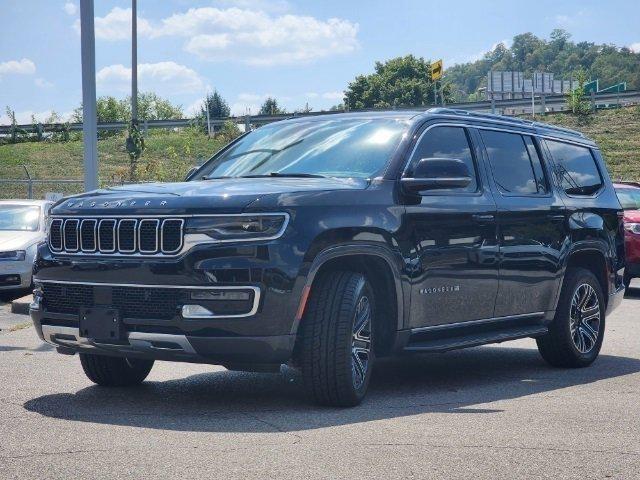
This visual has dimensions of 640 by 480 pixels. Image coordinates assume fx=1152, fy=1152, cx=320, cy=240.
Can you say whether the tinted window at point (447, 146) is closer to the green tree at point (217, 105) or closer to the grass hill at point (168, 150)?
the grass hill at point (168, 150)

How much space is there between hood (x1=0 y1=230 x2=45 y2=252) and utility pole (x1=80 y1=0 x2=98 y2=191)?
Result: 2.37 meters

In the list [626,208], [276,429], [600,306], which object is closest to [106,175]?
[626,208]

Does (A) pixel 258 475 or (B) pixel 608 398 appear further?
(B) pixel 608 398

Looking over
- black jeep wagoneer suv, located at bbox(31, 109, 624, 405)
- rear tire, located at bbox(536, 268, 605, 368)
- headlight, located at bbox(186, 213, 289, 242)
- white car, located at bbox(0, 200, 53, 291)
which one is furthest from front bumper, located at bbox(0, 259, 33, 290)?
headlight, located at bbox(186, 213, 289, 242)

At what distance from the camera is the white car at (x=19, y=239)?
16094 millimetres

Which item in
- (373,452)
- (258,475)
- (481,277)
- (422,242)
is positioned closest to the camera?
(258,475)

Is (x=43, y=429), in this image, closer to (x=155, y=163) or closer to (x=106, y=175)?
(x=155, y=163)

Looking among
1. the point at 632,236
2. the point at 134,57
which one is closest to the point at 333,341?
the point at 632,236

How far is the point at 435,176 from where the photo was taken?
7.30 metres

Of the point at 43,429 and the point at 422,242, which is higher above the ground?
the point at 422,242

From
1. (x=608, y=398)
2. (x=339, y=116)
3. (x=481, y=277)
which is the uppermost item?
(x=339, y=116)

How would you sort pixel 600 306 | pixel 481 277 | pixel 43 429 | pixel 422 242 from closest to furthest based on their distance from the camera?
pixel 43 429 < pixel 422 242 < pixel 481 277 < pixel 600 306

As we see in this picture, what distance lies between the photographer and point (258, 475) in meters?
5.00

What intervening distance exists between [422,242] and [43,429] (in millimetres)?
2665
